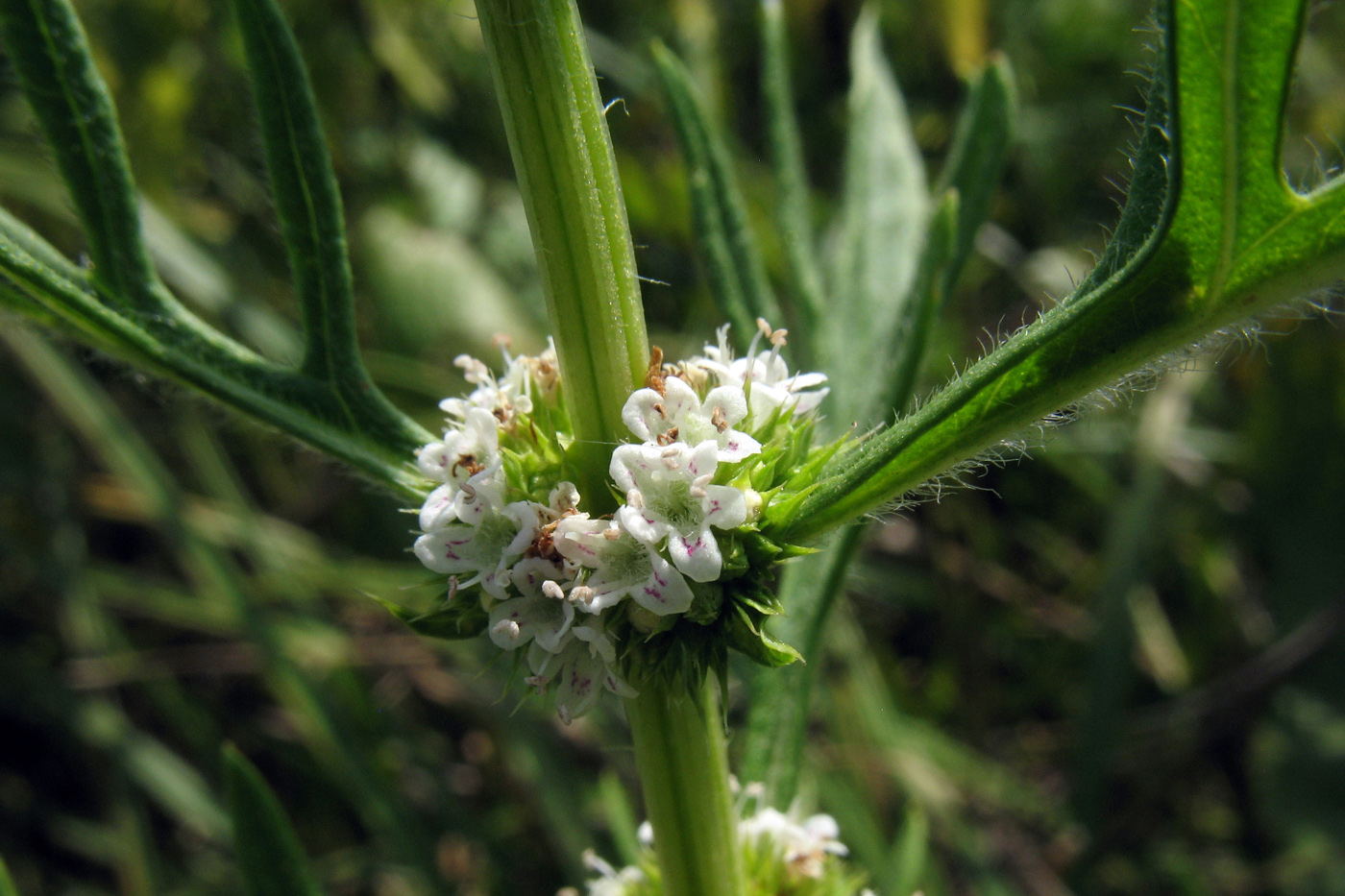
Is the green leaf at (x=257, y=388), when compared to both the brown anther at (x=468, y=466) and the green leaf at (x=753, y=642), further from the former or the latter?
the green leaf at (x=753, y=642)

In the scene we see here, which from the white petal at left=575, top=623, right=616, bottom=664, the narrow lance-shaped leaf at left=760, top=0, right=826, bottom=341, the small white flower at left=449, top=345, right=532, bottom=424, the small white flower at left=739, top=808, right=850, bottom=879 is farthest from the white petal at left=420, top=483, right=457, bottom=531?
the narrow lance-shaped leaf at left=760, top=0, right=826, bottom=341

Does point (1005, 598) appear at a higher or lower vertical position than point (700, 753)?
higher

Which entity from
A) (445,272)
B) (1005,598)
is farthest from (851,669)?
(445,272)

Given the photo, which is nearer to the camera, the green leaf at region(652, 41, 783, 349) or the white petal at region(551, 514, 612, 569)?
the white petal at region(551, 514, 612, 569)

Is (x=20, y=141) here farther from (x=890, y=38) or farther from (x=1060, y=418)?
(x=1060, y=418)

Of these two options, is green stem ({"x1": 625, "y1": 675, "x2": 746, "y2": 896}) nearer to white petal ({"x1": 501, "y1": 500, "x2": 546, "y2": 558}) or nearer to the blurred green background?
white petal ({"x1": 501, "y1": 500, "x2": 546, "y2": 558})

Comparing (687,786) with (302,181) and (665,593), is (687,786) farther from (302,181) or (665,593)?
(302,181)
